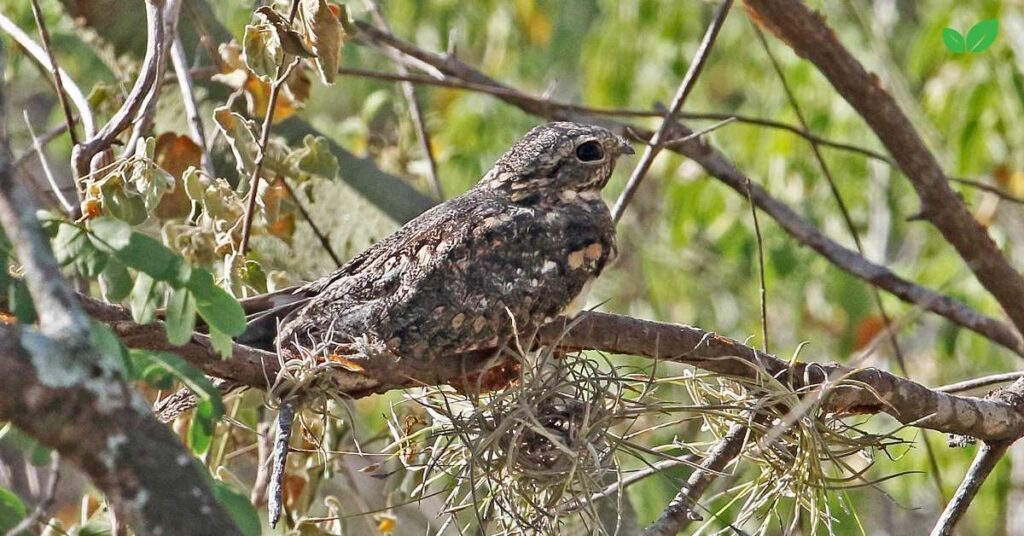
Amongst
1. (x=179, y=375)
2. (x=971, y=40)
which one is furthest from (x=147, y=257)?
(x=971, y=40)

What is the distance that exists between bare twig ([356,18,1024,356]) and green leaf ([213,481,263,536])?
172 centimetres

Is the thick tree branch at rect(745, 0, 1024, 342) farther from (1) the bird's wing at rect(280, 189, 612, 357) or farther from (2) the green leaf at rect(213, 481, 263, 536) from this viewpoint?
(2) the green leaf at rect(213, 481, 263, 536)

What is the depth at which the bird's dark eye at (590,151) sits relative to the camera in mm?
2879

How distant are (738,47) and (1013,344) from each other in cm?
445

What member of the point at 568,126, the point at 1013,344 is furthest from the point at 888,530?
the point at 568,126

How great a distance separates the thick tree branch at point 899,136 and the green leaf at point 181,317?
1.77 metres

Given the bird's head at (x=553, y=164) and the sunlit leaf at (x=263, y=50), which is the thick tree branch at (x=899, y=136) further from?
the sunlit leaf at (x=263, y=50)

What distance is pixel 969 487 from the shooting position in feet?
8.57

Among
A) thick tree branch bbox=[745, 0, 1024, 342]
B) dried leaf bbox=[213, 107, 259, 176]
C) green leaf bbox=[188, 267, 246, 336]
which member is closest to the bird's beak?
thick tree branch bbox=[745, 0, 1024, 342]

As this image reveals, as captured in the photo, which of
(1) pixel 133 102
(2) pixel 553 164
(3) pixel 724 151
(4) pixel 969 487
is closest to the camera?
(1) pixel 133 102

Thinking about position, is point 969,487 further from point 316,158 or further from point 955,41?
point 316,158

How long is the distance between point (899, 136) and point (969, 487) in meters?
0.91

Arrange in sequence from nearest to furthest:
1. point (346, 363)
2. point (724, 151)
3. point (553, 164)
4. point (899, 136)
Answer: point (346, 363) < point (553, 164) < point (899, 136) < point (724, 151)

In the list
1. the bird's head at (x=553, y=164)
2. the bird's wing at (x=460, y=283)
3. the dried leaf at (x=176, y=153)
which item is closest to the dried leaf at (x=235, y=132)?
the dried leaf at (x=176, y=153)
